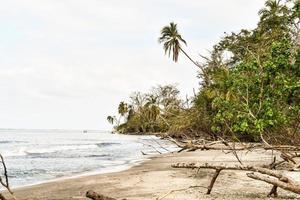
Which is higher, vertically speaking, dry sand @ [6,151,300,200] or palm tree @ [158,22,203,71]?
palm tree @ [158,22,203,71]

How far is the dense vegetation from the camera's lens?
18219 mm

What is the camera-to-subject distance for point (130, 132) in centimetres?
11825

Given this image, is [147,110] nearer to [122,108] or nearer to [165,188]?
[122,108]

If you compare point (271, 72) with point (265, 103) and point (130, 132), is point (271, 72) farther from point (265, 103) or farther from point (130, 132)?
point (130, 132)

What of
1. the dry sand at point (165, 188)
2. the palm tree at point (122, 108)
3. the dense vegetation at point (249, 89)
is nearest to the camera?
the dry sand at point (165, 188)

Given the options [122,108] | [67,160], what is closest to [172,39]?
[67,160]

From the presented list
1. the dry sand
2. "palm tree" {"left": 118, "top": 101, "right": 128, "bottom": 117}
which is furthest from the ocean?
"palm tree" {"left": 118, "top": 101, "right": 128, "bottom": 117}

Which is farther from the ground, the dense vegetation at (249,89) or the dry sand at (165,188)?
the dense vegetation at (249,89)

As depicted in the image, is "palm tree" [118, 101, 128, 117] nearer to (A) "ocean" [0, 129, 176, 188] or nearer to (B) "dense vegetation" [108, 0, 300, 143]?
(B) "dense vegetation" [108, 0, 300, 143]

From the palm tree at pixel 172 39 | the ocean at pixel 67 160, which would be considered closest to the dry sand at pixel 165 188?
the ocean at pixel 67 160

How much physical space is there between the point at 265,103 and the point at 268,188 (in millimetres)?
6913

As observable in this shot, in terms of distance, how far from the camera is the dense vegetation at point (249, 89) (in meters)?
18.2

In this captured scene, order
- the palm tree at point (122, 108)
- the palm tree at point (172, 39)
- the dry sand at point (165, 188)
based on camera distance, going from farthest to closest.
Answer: the palm tree at point (122, 108) → the palm tree at point (172, 39) → the dry sand at point (165, 188)

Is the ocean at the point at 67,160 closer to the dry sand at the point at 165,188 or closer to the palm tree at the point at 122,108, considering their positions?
the dry sand at the point at 165,188
